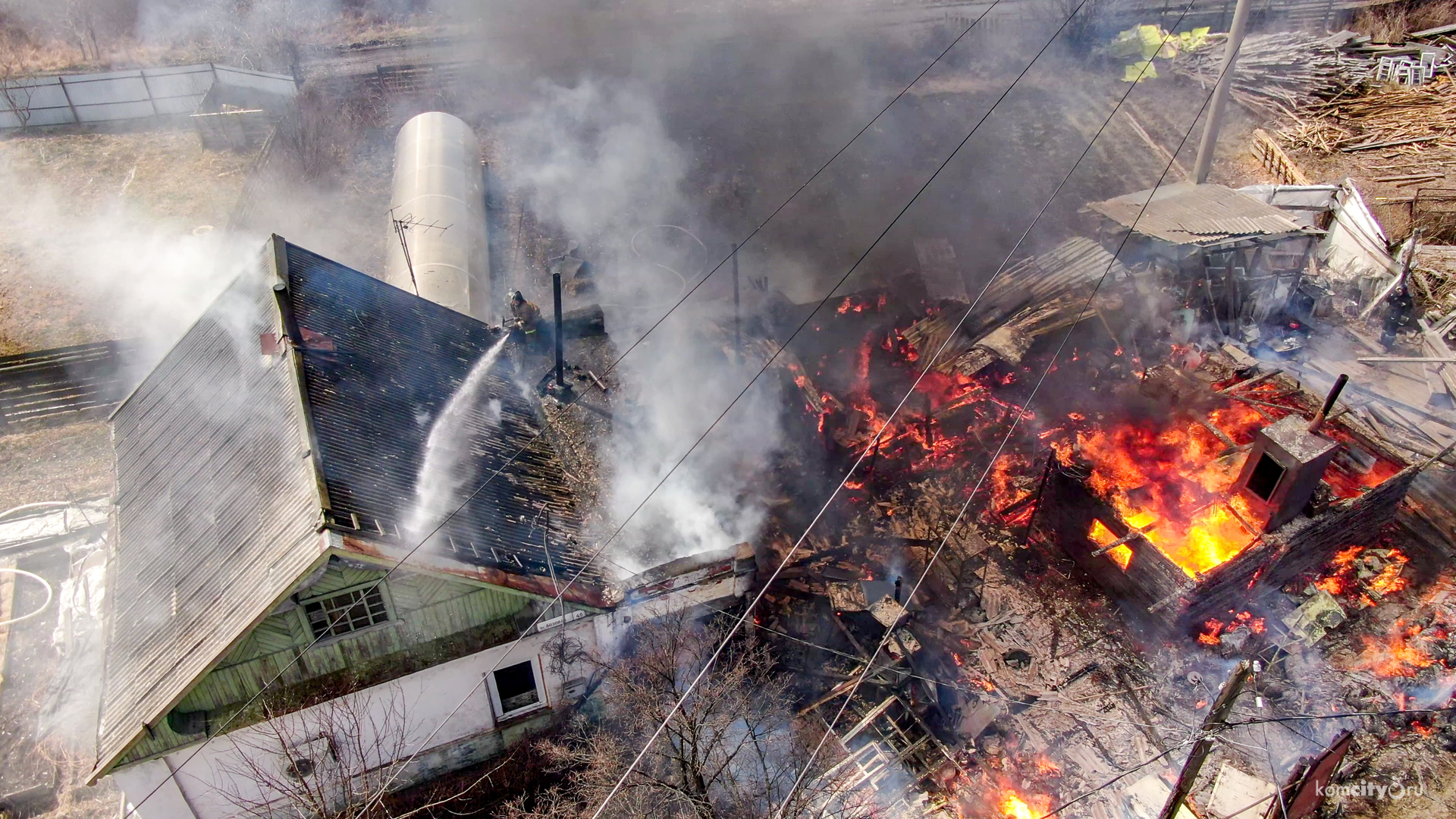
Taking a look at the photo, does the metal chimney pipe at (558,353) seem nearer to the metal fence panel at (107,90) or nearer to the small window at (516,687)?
the small window at (516,687)

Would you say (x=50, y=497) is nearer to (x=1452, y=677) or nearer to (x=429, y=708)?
(x=429, y=708)

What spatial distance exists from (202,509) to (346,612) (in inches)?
146

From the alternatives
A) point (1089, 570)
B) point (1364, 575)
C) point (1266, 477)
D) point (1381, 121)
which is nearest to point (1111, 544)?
point (1089, 570)

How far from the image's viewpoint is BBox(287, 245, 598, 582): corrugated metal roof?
45.0 ft

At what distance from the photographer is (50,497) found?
68.6 feet

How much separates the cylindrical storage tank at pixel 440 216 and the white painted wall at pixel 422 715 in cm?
1168

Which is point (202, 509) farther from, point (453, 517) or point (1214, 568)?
point (1214, 568)

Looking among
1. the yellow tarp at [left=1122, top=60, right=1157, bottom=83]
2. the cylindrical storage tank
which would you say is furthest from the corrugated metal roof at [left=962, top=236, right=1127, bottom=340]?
the yellow tarp at [left=1122, top=60, right=1157, bottom=83]

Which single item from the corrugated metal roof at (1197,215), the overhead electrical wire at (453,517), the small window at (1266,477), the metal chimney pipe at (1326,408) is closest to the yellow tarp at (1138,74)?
the corrugated metal roof at (1197,215)

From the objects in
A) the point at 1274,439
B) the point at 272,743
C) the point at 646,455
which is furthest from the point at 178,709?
the point at 1274,439

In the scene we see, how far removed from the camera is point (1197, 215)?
22.9 metres

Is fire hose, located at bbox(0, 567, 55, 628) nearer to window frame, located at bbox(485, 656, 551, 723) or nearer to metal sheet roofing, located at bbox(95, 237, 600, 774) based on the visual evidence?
metal sheet roofing, located at bbox(95, 237, 600, 774)

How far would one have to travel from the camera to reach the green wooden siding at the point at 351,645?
12406 millimetres

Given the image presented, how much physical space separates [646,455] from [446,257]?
9.77 meters
